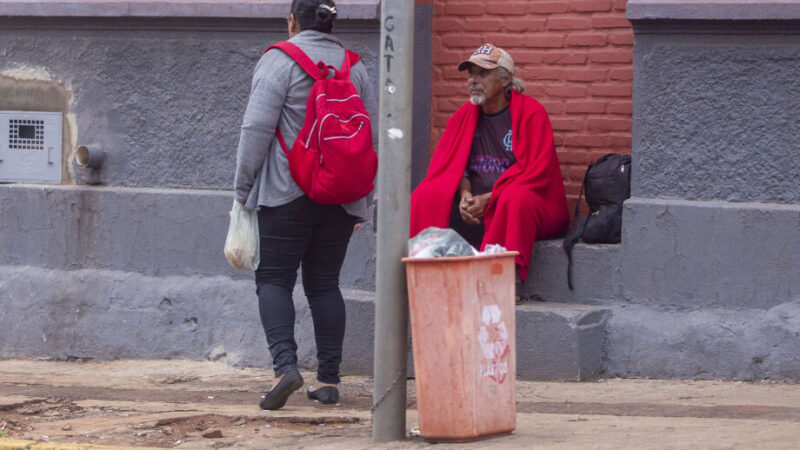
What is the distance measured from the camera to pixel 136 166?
25.1 ft

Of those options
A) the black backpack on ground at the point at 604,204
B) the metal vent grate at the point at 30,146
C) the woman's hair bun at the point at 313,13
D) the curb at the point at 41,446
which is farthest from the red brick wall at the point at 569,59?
the curb at the point at 41,446

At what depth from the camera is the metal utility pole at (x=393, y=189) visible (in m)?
4.75

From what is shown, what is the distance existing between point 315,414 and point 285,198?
1016mm

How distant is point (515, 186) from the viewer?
6.63m

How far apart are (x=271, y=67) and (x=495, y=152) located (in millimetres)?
1697

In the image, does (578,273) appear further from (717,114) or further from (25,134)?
(25,134)

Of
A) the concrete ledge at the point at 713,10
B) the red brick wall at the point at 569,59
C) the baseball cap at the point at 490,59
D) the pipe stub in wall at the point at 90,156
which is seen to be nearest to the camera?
the concrete ledge at the point at 713,10

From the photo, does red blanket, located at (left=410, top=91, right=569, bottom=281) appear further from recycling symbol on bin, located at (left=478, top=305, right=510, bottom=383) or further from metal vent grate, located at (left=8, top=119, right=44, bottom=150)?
metal vent grate, located at (left=8, top=119, right=44, bottom=150)

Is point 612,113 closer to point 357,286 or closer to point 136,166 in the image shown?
point 357,286

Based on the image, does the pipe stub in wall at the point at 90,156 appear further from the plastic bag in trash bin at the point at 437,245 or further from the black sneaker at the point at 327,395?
the plastic bag in trash bin at the point at 437,245

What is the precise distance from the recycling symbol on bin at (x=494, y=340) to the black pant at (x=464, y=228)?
6.72 feet

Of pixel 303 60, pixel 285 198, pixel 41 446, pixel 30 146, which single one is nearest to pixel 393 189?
pixel 285 198

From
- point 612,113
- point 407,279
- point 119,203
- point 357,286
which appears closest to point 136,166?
point 119,203

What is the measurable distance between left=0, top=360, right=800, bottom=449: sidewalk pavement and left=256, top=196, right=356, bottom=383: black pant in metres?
0.30
